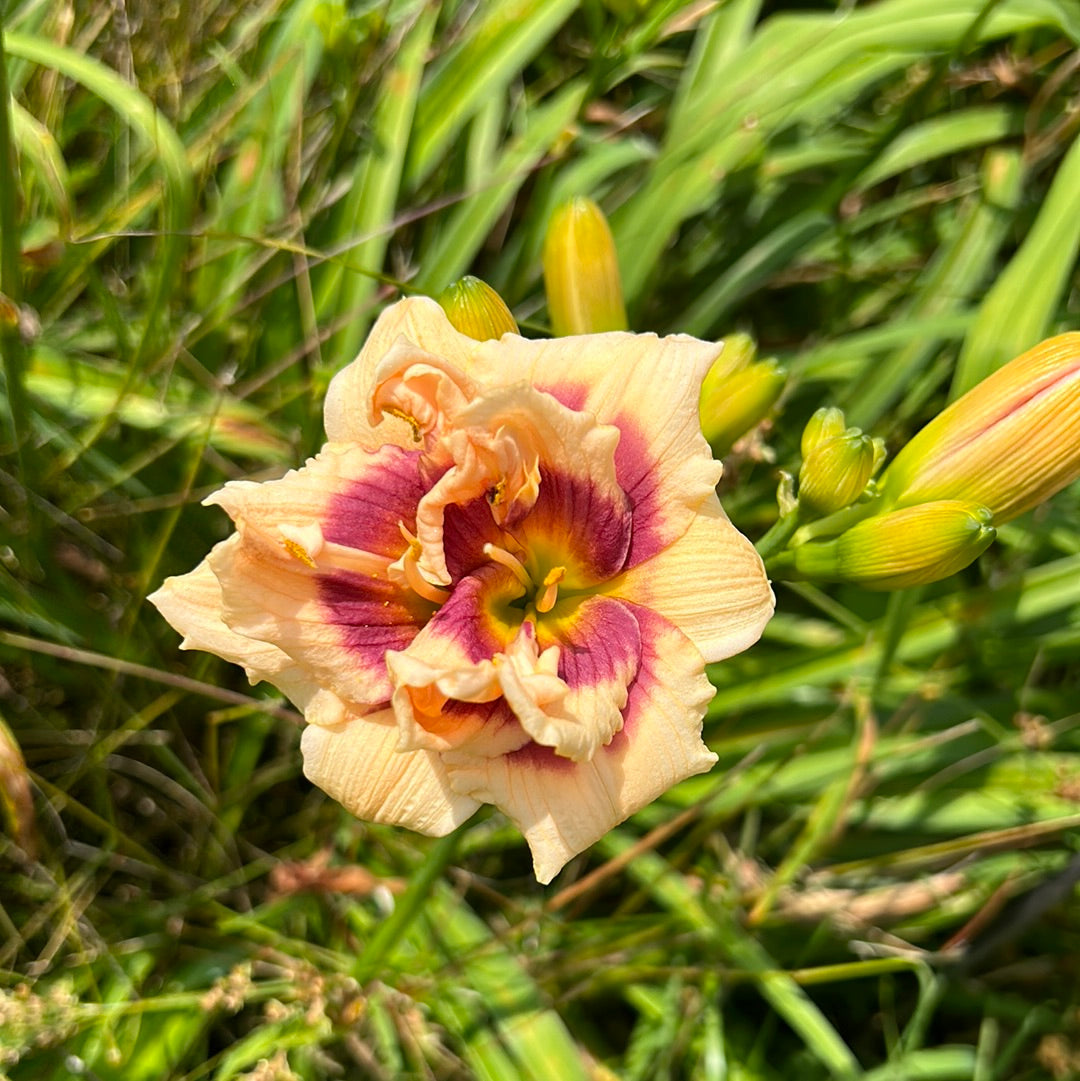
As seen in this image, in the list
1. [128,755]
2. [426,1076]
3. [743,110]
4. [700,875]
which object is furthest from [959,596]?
[128,755]

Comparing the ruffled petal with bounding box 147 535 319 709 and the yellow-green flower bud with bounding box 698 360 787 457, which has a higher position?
the yellow-green flower bud with bounding box 698 360 787 457

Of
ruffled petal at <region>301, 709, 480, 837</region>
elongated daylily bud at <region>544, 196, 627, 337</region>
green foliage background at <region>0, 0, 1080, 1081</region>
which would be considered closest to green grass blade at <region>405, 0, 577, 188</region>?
green foliage background at <region>0, 0, 1080, 1081</region>

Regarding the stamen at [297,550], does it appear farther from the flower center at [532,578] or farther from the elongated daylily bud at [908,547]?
the elongated daylily bud at [908,547]

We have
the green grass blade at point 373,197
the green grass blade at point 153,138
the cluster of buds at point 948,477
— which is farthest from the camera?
the green grass blade at point 373,197

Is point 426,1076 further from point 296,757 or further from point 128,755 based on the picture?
point 128,755

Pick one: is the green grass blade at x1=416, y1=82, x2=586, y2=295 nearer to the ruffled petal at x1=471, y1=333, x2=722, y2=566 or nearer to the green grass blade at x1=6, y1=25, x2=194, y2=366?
the green grass blade at x1=6, y1=25, x2=194, y2=366

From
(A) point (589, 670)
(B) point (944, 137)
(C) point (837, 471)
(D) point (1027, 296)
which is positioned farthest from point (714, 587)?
(B) point (944, 137)

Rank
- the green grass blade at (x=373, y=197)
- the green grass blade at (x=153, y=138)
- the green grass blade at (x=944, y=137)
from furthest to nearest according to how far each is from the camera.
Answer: the green grass blade at (x=944, y=137) → the green grass blade at (x=373, y=197) → the green grass blade at (x=153, y=138)

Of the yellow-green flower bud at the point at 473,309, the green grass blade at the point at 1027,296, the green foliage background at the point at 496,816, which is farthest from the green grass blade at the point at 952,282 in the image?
the yellow-green flower bud at the point at 473,309
